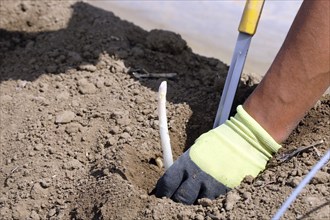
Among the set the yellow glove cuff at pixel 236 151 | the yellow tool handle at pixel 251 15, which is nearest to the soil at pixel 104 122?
the yellow glove cuff at pixel 236 151

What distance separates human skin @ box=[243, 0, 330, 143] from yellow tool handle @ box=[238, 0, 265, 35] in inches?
7.0

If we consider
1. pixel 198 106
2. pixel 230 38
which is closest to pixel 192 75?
pixel 198 106

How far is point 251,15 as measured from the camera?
1755mm

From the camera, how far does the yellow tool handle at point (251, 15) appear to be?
5.74 ft

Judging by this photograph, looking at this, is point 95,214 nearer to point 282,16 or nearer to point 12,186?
point 12,186

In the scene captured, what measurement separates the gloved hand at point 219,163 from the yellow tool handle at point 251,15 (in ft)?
0.85

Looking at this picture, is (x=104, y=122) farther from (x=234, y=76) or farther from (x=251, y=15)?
(x=251, y=15)

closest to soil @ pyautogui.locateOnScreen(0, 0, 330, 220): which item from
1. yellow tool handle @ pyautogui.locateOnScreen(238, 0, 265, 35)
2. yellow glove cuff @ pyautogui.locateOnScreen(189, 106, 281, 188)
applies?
yellow glove cuff @ pyautogui.locateOnScreen(189, 106, 281, 188)

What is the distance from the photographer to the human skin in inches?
60.6

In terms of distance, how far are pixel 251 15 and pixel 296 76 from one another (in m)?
0.26

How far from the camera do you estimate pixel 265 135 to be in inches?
63.4

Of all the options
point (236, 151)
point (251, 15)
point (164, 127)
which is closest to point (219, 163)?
point (236, 151)

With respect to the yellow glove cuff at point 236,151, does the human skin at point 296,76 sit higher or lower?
higher

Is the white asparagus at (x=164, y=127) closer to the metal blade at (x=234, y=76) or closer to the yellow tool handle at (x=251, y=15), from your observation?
the metal blade at (x=234, y=76)
